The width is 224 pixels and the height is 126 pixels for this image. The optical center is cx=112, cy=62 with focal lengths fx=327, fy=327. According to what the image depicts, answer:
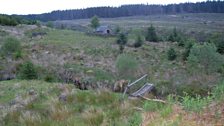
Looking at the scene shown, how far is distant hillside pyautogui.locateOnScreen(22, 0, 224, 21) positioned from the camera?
14688cm

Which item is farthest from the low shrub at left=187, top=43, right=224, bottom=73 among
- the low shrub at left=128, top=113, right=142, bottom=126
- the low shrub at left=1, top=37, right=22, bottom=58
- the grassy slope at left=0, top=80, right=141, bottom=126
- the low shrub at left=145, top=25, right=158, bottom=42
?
the low shrub at left=145, top=25, right=158, bottom=42

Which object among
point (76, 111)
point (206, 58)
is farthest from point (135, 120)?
point (206, 58)

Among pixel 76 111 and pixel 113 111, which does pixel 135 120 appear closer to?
pixel 113 111

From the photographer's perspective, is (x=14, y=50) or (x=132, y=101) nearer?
(x=132, y=101)

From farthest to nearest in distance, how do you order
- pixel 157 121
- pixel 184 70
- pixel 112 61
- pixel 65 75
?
pixel 112 61 → pixel 184 70 → pixel 65 75 → pixel 157 121

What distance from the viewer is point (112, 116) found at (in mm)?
5289

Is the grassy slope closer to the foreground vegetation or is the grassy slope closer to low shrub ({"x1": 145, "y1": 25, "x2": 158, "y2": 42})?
the foreground vegetation

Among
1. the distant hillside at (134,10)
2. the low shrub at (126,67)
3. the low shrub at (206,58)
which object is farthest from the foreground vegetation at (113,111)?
the distant hillside at (134,10)

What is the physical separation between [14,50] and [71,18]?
127m

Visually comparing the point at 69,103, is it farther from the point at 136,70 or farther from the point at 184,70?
the point at 184,70

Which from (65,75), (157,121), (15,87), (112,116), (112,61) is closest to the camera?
(157,121)

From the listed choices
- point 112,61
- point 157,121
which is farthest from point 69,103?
point 112,61

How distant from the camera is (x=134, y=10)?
161 meters

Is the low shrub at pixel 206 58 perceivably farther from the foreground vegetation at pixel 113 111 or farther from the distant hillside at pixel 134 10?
the distant hillside at pixel 134 10
